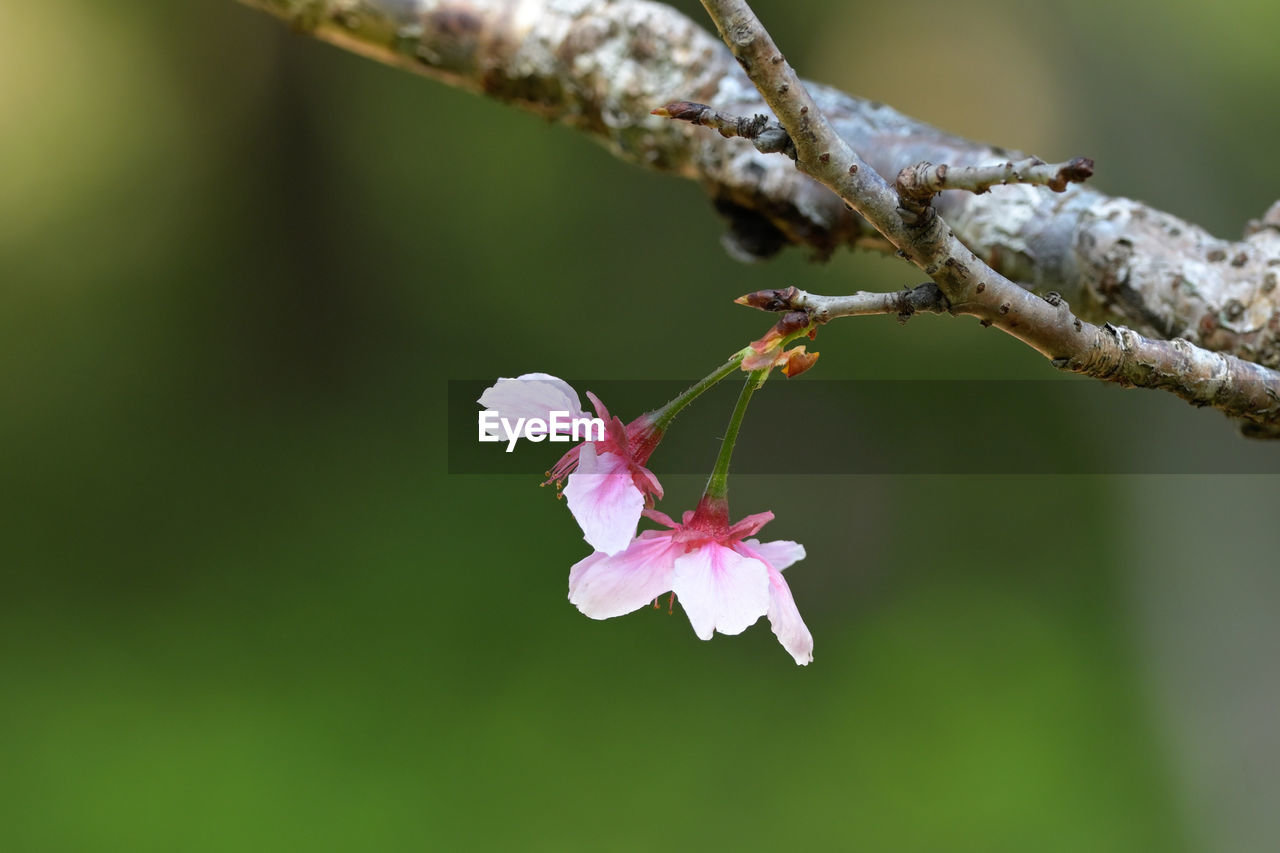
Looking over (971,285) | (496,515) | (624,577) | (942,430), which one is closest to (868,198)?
(971,285)

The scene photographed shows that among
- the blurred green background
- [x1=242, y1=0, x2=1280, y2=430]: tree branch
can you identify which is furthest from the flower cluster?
the blurred green background

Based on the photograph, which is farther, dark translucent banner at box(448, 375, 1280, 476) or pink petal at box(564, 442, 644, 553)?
dark translucent banner at box(448, 375, 1280, 476)

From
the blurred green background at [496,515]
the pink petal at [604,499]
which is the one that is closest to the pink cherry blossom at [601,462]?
the pink petal at [604,499]

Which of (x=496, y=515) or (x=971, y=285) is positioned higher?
(x=496, y=515)

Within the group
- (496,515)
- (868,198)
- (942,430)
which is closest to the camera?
(868,198)

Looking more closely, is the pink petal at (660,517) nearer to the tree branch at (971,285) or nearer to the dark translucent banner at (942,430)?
the tree branch at (971,285)

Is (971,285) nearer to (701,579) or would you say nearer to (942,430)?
(701,579)

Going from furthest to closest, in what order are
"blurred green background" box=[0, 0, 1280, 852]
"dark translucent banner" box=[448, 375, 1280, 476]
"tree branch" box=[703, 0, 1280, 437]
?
1. "dark translucent banner" box=[448, 375, 1280, 476]
2. "blurred green background" box=[0, 0, 1280, 852]
3. "tree branch" box=[703, 0, 1280, 437]

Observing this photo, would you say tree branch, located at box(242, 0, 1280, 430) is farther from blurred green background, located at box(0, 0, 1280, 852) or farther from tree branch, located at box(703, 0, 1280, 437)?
blurred green background, located at box(0, 0, 1280, 852)
